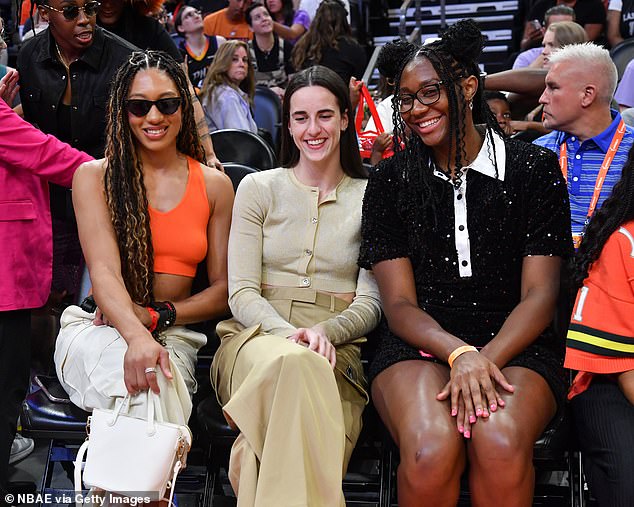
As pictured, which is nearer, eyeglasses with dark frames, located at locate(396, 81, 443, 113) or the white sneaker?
eyeglasses with dark frames, located at locate(396, 81, 443, 113)

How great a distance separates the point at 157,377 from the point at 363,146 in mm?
2115

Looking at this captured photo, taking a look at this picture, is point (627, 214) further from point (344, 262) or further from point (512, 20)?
point (512, 20)

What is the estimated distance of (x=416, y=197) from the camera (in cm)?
305

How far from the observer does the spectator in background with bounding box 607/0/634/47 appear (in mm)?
7649

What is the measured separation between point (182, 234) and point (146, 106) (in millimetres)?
455

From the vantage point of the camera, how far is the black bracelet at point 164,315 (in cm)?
310

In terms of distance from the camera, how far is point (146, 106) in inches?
125

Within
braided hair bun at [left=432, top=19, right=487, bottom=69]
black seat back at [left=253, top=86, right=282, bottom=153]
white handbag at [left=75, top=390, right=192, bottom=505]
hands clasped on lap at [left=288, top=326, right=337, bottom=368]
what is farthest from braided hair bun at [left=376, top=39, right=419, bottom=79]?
black seat back at [left=253, top=86, right=282, bottom=153]

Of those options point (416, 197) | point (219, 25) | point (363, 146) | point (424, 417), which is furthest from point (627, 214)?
point (219, 25)

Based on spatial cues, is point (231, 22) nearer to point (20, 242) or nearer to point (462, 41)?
point (20, 242)

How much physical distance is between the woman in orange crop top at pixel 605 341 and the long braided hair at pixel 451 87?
46 cm

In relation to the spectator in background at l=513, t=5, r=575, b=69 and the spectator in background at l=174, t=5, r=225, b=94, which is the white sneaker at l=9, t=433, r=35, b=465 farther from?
the spectator in background at l=513, t=5, r=575, b=69

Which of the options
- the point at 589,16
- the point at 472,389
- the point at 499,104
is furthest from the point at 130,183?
the point at 589,16

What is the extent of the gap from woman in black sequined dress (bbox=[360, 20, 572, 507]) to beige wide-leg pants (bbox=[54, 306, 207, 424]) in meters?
0.62
